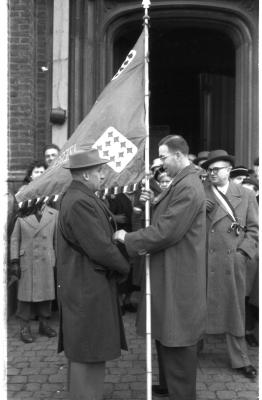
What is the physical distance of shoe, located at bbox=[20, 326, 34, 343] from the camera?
5.71 m

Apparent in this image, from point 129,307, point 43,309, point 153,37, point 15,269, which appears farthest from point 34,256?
point 153,37

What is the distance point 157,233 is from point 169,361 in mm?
996

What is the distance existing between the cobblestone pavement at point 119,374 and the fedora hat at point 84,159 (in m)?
1.98

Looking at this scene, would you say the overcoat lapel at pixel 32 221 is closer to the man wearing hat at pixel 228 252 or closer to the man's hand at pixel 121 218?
the man's hand at pixel 121 218

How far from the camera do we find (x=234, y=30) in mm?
8734

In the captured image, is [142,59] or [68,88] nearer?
[142,59]

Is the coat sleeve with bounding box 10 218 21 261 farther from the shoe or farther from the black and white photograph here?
the shoe

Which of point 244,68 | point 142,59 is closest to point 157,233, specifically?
point 142,59

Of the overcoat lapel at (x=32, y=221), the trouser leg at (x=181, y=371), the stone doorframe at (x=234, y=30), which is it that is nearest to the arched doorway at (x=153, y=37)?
the stone doorframe at (x=234, y=30)

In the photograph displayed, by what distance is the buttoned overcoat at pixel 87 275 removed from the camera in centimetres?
369

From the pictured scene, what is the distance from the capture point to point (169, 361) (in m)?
3.97

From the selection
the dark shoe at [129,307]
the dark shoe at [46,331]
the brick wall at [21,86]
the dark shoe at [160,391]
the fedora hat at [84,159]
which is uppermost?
the brick wall at [21,86]

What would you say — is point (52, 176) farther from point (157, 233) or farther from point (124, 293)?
point (124, 293)

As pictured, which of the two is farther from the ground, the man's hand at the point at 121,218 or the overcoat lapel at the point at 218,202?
the overcoat lapel at the point at 218,202
